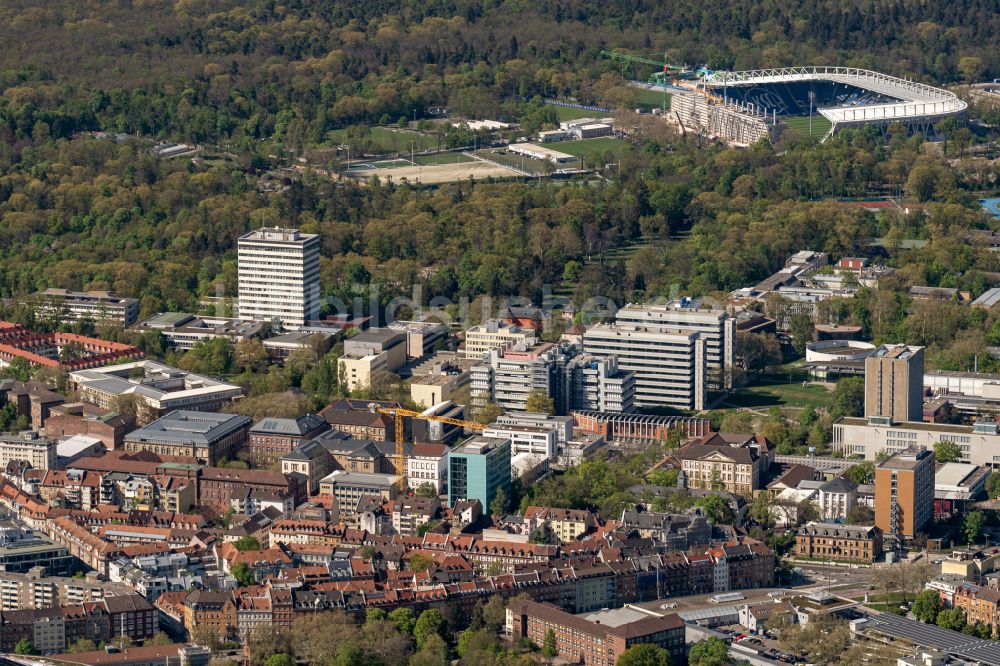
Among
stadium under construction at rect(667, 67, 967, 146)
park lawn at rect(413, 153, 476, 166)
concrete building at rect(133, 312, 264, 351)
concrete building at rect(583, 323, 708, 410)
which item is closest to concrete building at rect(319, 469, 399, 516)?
concrete building at rect(583, 323, 708, 410)

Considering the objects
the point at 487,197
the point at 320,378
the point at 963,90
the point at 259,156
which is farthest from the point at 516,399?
the point at 963,90

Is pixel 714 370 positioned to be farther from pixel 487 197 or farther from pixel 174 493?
pixel 487 197

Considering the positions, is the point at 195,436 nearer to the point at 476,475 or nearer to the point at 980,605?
the point at 476,475

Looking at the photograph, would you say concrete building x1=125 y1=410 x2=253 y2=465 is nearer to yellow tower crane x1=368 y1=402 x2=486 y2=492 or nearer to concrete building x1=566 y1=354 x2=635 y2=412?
yellow tower crane x1=368 y1=402 x2=486 y2=492

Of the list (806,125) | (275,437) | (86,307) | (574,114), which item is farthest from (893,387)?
(574,114)

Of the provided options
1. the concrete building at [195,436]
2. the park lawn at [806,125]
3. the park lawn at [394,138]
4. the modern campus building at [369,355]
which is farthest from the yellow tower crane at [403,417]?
the park lawn at [806,125]

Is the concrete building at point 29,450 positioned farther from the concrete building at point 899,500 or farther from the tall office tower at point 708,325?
the concrete building at point 899,500
